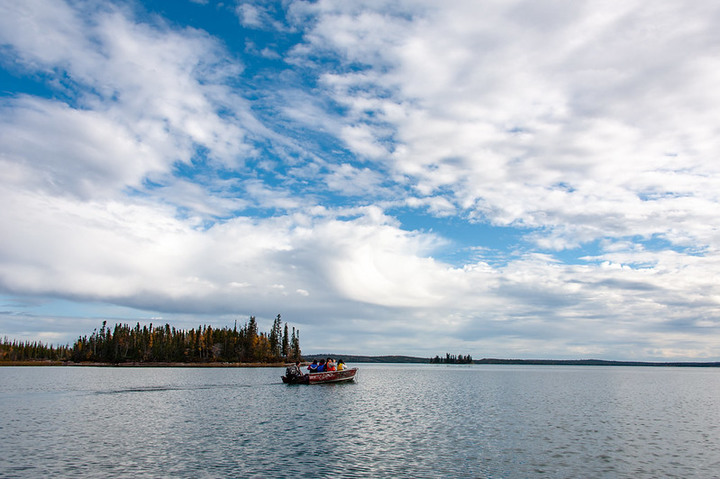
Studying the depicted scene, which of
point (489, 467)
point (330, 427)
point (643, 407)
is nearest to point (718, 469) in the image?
point (489, 467)

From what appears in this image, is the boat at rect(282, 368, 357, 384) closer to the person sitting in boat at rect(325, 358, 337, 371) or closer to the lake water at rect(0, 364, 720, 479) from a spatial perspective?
the person sitting in boat at rect(325, 358, 337, 371)

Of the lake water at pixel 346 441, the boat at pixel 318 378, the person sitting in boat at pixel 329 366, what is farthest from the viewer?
the person sitting in boat at pixel 329 366

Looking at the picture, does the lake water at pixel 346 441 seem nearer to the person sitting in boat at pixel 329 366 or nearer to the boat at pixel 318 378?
the boat at pixel 318 378

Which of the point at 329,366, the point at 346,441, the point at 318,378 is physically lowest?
the point at 346,441

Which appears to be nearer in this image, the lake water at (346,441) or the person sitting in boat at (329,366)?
the lake water at (346,441)

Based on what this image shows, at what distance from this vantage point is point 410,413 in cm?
5838

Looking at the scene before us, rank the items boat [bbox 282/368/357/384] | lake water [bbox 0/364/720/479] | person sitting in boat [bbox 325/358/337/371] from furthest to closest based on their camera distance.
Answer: person sitting in boat [bbox 325/358/337/371] → boat [bbox 282/368/357/384] → lake water [bbox 0/364/720/479]

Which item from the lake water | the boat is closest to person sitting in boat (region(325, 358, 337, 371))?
the boat

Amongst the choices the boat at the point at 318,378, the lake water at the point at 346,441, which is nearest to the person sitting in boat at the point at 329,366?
the boat at the point at 318,378

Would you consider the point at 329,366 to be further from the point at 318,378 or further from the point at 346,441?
the point at 346,441

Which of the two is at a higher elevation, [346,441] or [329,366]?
[329,366]

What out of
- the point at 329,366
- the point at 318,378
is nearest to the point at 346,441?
the point at 318,378

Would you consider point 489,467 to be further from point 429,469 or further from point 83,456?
point 83,456

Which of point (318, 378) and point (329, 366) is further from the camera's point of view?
point (329, 366)
